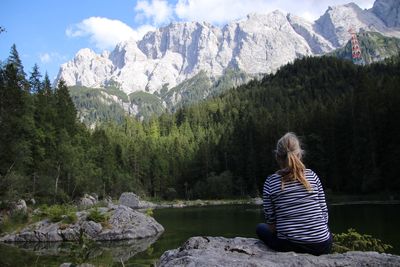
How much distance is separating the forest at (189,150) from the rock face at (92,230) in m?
5.84

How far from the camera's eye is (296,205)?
621 centimetres

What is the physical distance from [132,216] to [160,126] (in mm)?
139345

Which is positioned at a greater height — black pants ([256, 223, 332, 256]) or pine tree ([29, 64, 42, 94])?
pine tree ([29, 64, 42, 94])

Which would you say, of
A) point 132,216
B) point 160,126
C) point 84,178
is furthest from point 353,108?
point 160,126

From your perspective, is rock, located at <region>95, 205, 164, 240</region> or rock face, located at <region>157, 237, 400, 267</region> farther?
rock, located at <region>95, 205, 164, 240</region>

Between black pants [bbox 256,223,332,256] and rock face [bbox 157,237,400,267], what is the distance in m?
0.14

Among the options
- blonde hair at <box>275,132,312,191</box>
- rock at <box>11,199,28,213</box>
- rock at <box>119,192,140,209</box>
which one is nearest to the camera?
blonde hair at <box>275,132,312,191</box>

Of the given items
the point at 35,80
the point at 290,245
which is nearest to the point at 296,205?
the point at 290,245

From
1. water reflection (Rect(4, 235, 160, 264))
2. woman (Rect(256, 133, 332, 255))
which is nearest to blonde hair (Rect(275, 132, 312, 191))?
woman (Rect(256, 133, 332, 255))

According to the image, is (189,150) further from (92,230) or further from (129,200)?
(92,230)

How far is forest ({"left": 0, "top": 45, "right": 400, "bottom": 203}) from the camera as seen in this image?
44719 millimetres

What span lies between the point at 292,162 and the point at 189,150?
379 feet

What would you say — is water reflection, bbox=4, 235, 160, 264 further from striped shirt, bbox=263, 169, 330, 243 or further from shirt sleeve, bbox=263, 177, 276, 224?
striped shirt, bbox=263, 169, 330, 243

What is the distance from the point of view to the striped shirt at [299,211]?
6160 millimetres
